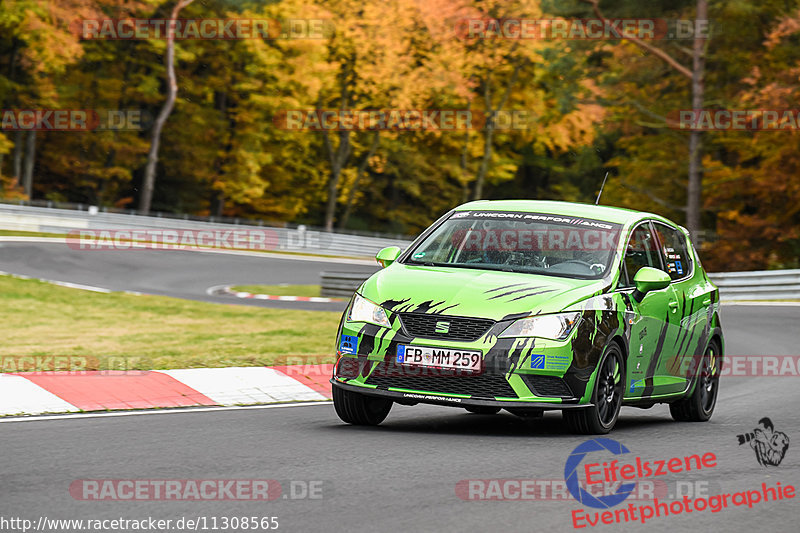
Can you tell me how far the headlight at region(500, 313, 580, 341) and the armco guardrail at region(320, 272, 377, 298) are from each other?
65.6 feet

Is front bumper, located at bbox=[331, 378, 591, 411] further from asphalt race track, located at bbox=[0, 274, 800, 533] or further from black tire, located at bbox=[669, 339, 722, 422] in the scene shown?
black tire, located at bbox=[669, 339, 722, 422]

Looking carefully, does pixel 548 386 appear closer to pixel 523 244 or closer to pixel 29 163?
pixel 523 244

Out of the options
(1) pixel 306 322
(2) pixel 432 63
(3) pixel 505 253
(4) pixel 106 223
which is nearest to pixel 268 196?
(2) pixel 432 63

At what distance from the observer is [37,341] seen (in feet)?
54.9

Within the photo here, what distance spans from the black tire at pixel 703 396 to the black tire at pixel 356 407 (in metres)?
2.99

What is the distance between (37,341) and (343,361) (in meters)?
9.18

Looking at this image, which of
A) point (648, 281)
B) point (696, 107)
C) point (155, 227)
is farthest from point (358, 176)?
point (648, 281)

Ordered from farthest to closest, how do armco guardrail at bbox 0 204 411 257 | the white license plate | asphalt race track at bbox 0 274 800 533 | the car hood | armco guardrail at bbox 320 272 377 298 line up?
1. armco guardrail at bbox 0 204 411 257
2. armco guardrail at bbox 320 272 377 298
3. the car hood
4. the white license plate
5. asphalt race track at bbox 0 274 800 533

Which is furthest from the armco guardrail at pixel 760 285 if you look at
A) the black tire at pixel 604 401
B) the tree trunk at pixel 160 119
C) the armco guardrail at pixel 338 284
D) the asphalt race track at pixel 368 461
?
the tree trunk at pixel 160 119

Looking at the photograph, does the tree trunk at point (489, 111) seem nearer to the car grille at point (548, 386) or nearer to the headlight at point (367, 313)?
the headlight at point (367, 313)

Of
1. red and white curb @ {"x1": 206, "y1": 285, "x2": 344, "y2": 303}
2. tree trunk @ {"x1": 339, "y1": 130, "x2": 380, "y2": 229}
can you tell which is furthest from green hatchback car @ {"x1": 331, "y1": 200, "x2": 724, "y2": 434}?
tree trunk @ {"x1": 339, "y1": 130, "x2": 380, "y2": 229}

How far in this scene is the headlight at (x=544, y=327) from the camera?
8328mm

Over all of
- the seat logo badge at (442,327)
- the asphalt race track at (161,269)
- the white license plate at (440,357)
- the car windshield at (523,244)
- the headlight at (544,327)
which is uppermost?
the car windshield at (523,244)

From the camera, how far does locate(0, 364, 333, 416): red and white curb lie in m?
9.60
